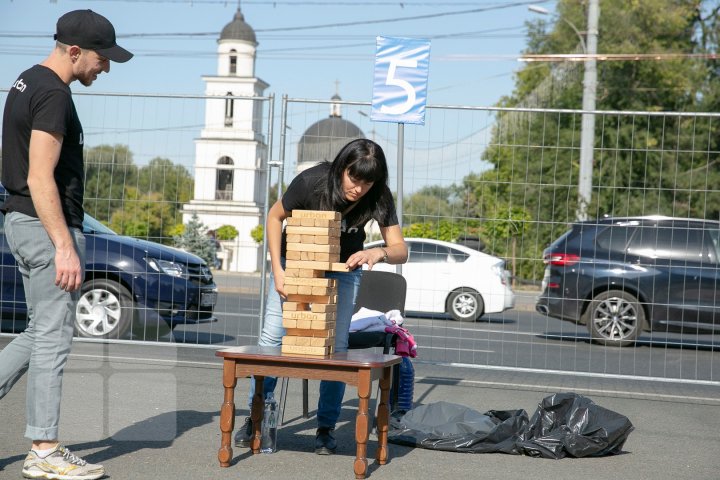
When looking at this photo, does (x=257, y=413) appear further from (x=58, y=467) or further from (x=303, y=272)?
(x=58, y=467)

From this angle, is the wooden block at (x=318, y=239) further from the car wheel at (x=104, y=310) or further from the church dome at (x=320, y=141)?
the car wheel at (x=104, y=310)

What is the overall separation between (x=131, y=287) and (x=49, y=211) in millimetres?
5670

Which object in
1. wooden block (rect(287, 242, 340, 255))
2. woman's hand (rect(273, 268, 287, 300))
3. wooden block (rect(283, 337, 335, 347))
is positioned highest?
wooden block (rect(287, 242, 340, 255))

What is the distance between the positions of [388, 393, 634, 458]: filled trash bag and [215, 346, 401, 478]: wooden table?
2.35ft

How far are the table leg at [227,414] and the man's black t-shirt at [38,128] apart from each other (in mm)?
1070

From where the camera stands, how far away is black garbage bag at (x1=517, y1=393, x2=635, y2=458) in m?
5.66

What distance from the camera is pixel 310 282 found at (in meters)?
5.06

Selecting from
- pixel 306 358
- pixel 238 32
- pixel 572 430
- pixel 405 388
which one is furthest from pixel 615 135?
pixel 238 32

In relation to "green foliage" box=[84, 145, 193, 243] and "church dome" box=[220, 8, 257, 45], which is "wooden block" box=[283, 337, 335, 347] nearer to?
"green foliage" box=[84, 145, 193, 243]

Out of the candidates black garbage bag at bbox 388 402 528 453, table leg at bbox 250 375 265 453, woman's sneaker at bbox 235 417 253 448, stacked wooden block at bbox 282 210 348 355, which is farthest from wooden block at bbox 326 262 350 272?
black garbage bag at bbox 388 402 528 453

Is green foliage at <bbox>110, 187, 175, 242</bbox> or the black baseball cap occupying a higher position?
the black baseball cap

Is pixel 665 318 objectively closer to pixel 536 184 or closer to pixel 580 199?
pixel 580 199

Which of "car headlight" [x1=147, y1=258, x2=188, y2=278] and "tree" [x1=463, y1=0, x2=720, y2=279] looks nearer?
"tree" [x1=463, y1=0, x2=720, y2=279]

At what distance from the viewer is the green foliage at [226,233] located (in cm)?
946
